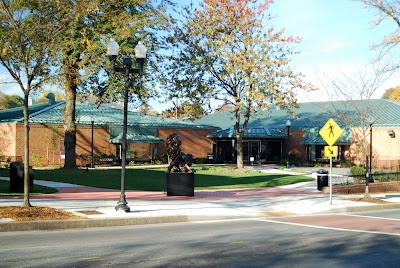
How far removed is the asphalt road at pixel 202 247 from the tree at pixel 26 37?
11.4ft

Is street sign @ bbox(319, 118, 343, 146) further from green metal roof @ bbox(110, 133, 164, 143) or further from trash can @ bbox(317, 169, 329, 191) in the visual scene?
green metal roof @ bbox(110, 133, 164, 143)

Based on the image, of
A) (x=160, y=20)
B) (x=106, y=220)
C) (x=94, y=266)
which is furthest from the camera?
(x=160, y=20)

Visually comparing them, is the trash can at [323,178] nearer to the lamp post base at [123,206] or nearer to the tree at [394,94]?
the tree at [394,94]

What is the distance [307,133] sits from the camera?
53031mm

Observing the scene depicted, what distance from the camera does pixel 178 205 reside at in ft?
58.9

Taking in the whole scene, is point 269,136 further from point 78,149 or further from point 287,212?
point 287,212

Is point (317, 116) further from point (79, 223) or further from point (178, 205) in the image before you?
point (79, 223)

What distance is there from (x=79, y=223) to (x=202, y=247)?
4.16 metres

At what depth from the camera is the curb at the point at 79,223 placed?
12.4 m

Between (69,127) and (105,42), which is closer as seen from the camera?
(105,42)

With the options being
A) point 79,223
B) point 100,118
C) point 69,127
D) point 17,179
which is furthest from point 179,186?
point 100,118

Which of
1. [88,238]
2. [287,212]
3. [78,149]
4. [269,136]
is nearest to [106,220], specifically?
[88,238]

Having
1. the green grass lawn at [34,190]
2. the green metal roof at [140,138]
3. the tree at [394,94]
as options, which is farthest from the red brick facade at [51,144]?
the tree at [394,94]

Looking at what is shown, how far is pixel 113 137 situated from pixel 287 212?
1297 inches
